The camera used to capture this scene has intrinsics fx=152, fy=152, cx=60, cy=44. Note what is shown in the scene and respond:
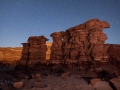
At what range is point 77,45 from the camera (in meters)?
24.1

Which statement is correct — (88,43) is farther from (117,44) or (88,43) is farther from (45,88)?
(45,88)

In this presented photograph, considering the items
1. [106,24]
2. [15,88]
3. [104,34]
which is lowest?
[15,88]

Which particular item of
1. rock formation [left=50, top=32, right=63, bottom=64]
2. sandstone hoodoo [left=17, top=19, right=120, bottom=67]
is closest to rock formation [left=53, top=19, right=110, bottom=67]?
sandstone hoodoo [left=17, top=19, right=120, bottom=67]

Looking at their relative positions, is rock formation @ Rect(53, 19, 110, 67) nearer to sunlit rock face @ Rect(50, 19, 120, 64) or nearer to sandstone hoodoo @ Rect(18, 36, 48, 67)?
sunlit rock face @ Rect(50, 19, 120, 64)

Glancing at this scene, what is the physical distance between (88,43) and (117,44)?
13.8 ft

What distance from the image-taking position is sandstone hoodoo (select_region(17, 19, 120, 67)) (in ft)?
70.3

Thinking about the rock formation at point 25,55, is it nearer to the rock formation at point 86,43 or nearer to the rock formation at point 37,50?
the rock formation at point 37,50

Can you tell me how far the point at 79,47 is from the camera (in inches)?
941

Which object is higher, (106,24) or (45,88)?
(106,24)

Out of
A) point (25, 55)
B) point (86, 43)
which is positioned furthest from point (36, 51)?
point (86, 43)

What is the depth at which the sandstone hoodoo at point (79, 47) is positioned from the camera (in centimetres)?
2144

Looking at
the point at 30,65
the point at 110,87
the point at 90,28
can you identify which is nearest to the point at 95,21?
the point at 90,28

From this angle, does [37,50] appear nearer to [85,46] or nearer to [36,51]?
[36,51]

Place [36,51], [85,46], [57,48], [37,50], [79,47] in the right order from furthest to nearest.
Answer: [37,50], [36,51], [57,48], [79,47], [85,46]
